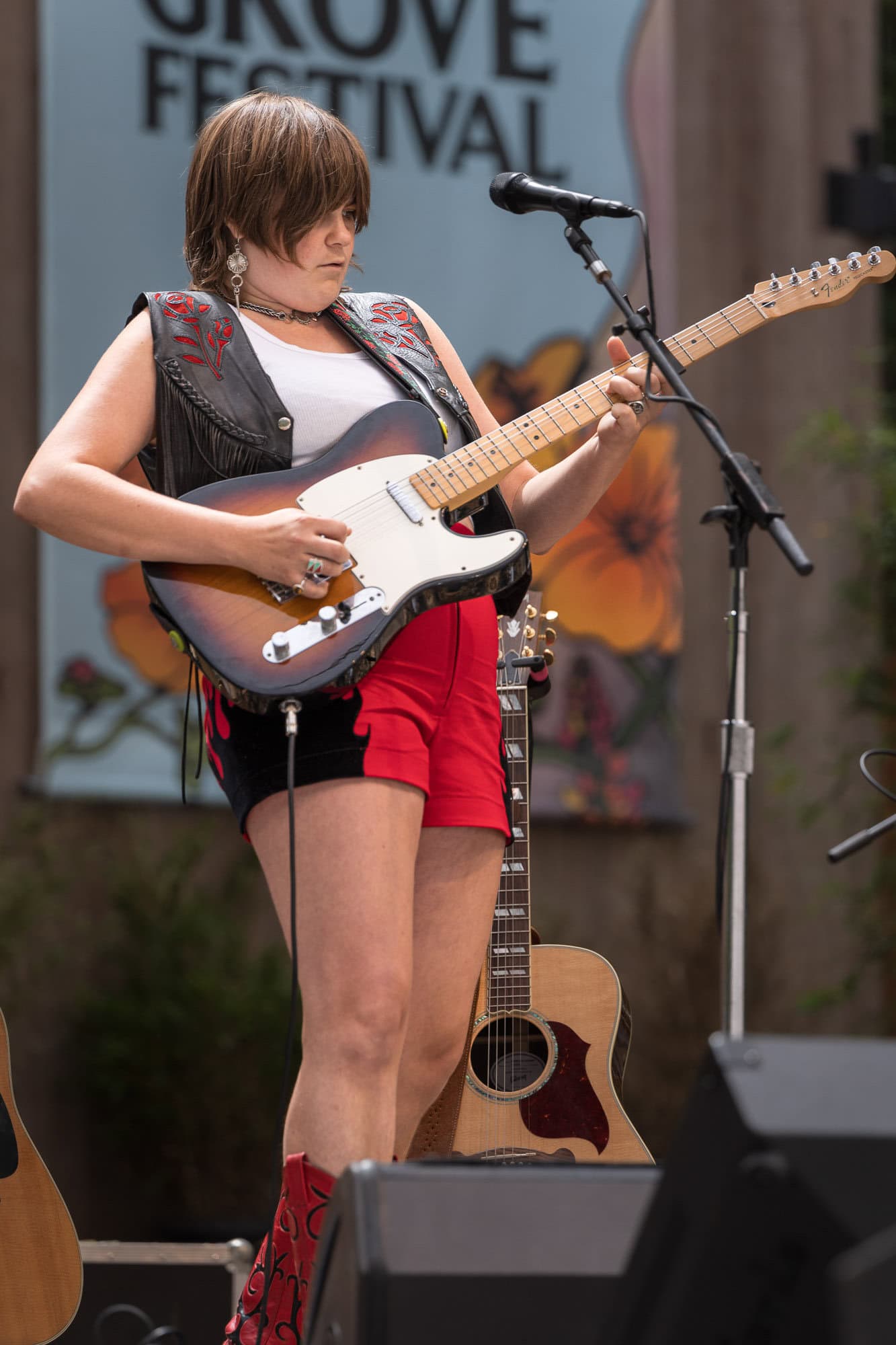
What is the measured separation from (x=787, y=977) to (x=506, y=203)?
3.93 m

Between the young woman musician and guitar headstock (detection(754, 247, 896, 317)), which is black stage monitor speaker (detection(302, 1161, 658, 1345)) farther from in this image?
guitar headstock (detection(754, 247, 896, 317))

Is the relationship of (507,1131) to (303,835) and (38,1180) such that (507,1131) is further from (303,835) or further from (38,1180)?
(303,835)

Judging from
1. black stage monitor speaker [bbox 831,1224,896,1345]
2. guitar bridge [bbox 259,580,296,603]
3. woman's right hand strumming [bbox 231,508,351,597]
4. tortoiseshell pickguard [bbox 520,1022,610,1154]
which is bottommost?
tortoiseshell pickguard [bbox 520,1022,610,1154]

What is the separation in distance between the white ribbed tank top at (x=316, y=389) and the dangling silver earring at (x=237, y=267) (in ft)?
0.15

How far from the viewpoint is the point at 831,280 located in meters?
2.25

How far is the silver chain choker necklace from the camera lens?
2.04 meters

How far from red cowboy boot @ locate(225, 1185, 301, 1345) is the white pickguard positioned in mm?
679

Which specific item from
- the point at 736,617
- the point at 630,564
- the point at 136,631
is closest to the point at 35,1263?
the point at 736,617

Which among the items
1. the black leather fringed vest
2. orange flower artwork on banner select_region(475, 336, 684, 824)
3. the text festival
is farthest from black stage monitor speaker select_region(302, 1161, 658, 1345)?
the text festival

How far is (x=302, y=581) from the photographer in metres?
1.83

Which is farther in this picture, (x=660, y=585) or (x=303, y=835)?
(x=660, y=585)

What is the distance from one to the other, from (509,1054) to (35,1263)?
72 cm

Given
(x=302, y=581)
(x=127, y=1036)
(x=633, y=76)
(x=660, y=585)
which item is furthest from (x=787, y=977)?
(x=302, y=581)

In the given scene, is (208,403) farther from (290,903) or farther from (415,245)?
(415,245)
